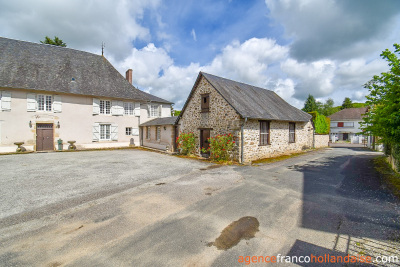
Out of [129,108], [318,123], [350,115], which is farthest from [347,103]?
[129,108]

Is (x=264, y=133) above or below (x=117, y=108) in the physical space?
below

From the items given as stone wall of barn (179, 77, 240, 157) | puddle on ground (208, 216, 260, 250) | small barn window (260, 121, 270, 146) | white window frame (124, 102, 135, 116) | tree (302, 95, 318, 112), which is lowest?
puddle on ground (208, 216, 260, 250)

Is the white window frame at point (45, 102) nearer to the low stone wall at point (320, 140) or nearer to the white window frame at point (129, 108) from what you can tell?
the white window frame at point (129, 108)

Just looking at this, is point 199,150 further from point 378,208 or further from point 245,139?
point 378,208

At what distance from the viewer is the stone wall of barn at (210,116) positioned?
11.4m

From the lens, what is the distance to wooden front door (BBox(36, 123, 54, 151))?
620 inches

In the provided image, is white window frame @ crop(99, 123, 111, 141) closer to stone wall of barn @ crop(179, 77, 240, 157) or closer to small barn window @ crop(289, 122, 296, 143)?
stone wall of barn @ crop(179, 77, 240, 157)

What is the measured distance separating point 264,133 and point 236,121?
9.86 ft

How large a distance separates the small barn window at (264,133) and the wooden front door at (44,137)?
17324 millimetres

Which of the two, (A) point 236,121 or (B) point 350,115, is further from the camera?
(B) point 350,115

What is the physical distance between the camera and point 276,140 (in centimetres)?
1393

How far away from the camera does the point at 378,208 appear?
15.5 feet

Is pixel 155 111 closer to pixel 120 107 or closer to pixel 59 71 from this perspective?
pixel 120 107

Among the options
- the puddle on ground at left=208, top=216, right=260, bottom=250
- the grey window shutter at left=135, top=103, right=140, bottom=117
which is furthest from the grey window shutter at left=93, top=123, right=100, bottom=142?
the puddle on ground at left=208, top=216, right=260, bottom=250
